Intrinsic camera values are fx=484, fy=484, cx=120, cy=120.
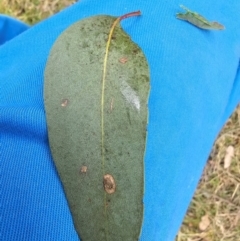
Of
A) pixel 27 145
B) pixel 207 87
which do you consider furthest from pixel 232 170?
pixel 27 145

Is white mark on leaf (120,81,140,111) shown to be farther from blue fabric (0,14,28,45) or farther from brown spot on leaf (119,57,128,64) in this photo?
blue fabric (0,14,28,45)

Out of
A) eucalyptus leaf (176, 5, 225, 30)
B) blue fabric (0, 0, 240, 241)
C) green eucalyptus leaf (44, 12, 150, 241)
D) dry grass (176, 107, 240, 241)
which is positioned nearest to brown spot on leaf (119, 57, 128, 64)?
green eucalyptus leaf (44, 12, 150, 241)

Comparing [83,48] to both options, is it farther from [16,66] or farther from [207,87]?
[207,87]

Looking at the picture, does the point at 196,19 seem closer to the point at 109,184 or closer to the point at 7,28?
the point at 109,184

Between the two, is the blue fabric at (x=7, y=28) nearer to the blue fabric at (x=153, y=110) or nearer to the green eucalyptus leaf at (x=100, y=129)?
the blue fabric at (x=153, y=110)

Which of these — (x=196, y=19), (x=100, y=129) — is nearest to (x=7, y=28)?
(x=196, y=19)

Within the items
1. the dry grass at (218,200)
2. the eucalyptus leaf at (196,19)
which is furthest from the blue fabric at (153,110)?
the dry grass at (218,200)
